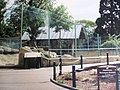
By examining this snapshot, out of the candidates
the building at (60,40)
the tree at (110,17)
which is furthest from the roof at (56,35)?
the tree at (110,17)

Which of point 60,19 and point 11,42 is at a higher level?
point 60,19

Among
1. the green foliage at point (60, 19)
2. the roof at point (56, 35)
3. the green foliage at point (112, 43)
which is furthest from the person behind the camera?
the green foliage at point (60, 19)

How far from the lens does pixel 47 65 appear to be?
20891 mm

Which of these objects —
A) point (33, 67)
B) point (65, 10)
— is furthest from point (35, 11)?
point (65, 10)

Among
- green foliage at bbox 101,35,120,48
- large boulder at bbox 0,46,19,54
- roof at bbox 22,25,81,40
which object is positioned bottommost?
large boulder at bbox 0,46,19,54

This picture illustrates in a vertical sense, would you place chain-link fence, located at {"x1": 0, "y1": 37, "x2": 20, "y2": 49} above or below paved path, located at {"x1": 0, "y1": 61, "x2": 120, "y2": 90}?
above

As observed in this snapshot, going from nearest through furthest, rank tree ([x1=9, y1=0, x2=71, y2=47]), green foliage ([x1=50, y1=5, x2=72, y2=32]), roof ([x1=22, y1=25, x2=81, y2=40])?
1. tree ([x1=9, y1=0, x2=71, y2=47])
2. roof ([x1=22, y1=25, x2=81, y2=40])
3. green foliage ([x1=50, y1=5, x2=72, y2=32])

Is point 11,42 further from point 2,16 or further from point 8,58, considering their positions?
point 2,16

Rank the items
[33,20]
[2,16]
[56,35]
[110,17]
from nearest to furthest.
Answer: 1. [33,20]
2. [2,16]
3. [56,35]
4. [110,17]

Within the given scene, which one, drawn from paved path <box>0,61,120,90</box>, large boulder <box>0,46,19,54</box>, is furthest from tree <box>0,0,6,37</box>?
paved path <box>0,61,120,90</box>

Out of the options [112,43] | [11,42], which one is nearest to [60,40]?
[11,42]

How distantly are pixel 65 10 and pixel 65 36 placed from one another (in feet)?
21.4

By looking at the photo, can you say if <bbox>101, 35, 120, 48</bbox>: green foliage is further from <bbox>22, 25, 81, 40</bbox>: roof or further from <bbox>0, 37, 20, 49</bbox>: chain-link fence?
<bbox>0, 37, 20, 49</bbox>: chain-link fence

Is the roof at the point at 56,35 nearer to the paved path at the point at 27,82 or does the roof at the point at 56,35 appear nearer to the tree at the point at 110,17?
the tree at the point at 110,17
